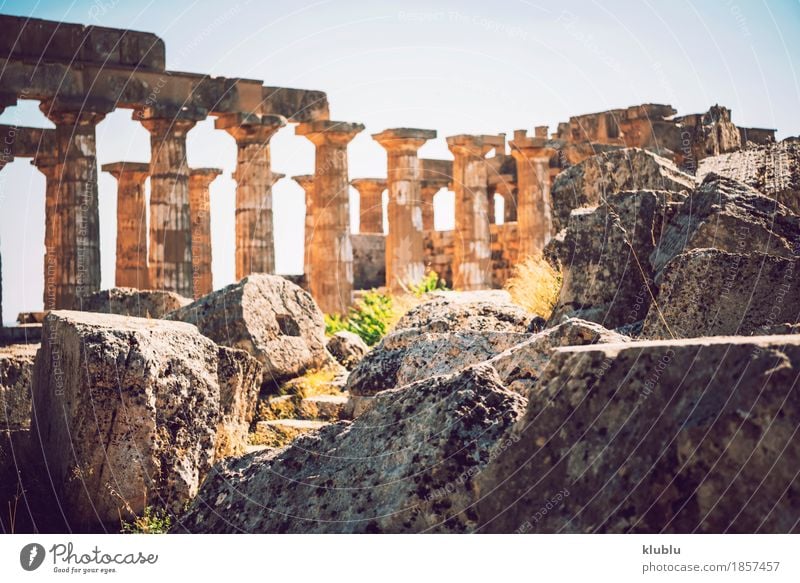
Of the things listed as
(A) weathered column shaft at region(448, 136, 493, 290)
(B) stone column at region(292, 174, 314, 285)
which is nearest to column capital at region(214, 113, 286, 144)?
(B) stone column at region(292, 174, 314, 285)

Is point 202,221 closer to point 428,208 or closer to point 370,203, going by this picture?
point 370,203

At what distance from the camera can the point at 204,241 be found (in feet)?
107

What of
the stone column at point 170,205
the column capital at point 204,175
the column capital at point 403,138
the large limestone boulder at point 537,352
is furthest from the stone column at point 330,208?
the large limestone boulder at point 537,352

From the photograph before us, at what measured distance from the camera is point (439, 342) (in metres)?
8.94

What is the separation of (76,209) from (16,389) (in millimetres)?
13204

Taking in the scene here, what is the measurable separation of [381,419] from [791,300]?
2907 mm

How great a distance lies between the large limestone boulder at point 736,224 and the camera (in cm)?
815

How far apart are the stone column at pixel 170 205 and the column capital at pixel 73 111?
1.31 meters

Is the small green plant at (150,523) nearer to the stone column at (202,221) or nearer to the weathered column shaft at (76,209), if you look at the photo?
the weathered column shaft at (76,209)

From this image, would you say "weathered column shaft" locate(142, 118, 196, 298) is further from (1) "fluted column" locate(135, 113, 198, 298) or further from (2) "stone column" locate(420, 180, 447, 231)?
(2) "stone column" locate(420, 180, 447, 231)

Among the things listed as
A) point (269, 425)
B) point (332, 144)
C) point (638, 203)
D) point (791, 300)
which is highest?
point (332, 144)
